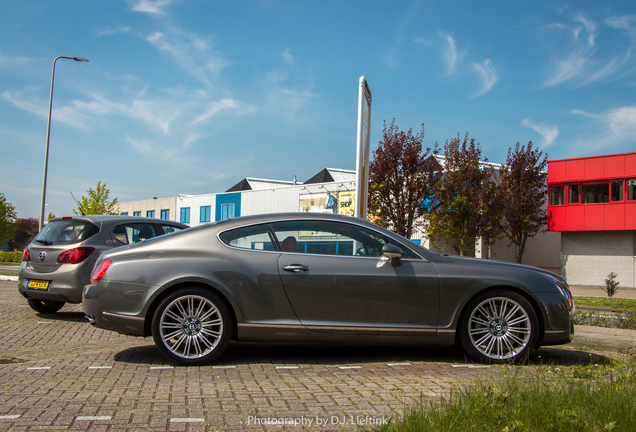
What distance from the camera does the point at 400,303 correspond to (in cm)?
496

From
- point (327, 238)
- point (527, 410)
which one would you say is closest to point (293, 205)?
point (327, 238)

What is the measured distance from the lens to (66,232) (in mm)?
7977

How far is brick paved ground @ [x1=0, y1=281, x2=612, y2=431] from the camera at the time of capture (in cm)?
330

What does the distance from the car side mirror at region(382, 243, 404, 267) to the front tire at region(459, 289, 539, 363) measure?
2.66ft

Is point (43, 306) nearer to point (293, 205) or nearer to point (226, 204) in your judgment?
point (293, 205)

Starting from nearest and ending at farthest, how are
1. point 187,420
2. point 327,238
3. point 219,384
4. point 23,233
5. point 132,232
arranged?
point 187,420 → point 219,384 → point 327,238 → point 132,232 → point 23,233

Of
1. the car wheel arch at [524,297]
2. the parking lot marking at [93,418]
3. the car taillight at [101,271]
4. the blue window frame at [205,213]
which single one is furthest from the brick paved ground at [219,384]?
the blue window frame at [205,213]

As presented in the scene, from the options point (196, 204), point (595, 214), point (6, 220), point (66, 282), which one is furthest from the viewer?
point (6, 220)

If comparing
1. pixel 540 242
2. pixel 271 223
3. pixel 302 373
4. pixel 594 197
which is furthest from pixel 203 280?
pixel 540 242

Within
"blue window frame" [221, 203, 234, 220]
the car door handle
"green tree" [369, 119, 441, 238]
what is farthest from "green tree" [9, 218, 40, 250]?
the car door handle

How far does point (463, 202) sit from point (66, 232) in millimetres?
25245

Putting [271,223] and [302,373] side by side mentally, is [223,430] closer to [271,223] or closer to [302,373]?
[302,373]

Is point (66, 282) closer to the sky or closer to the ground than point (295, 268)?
closer to the ground

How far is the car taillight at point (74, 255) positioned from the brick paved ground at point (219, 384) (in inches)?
56.1
